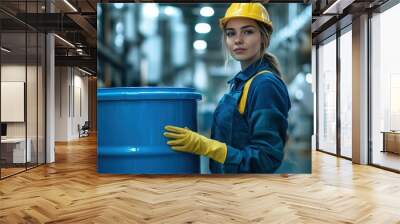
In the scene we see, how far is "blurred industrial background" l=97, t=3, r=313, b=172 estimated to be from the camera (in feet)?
19.6

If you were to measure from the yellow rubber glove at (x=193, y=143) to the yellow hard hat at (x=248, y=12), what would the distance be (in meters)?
1.65

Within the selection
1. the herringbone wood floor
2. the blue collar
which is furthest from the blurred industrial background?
the herringbone wood floor

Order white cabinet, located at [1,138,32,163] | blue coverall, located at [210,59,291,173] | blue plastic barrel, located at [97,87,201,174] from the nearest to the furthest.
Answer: blue coverall, located at [210,59,291,173] < blue plastic barrel, located at [97,87,201,174] < white cabinet, located at [1,138,32,163]

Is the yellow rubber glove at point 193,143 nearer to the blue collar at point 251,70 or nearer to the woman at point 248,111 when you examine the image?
the woman at point 248,111

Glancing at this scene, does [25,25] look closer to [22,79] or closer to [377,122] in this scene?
[22,79]

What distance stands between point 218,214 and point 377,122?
195 inches

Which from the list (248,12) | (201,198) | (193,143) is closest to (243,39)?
(248,12)

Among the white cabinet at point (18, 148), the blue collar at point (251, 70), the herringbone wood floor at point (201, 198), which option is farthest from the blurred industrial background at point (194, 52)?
the white cabinet at point (18, 148)

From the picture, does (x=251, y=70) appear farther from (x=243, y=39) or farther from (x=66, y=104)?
(x=66, y=104)

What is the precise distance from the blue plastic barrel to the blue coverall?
454 millimetres

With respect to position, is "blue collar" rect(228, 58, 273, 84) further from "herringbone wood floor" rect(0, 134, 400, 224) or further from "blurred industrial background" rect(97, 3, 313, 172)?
"herringbone wood floor" rect(0, 134, 400, 224)

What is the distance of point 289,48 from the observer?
600 centimetres

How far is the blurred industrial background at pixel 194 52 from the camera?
19.6 ft

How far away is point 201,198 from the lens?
490cm
